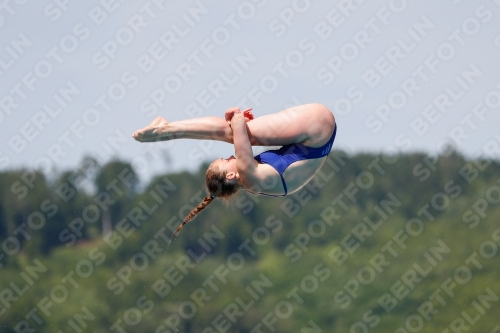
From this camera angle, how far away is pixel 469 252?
44.0m

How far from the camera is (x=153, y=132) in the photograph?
980 centimetres

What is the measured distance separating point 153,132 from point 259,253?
3849 cm

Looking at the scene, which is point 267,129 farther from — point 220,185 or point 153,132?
point 153,132

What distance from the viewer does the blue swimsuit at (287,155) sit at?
9.91 m

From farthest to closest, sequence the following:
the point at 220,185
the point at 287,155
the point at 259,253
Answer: the point at 259,253, the point at 287,155, the point at 220,185

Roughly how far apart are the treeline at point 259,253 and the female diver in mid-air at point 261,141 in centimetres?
2884

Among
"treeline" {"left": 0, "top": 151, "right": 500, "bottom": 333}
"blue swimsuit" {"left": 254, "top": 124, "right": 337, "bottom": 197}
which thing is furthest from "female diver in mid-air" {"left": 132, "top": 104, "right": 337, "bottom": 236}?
"treeline" {"left": 0, "top": 151, "right": 500, "bottom": 333}

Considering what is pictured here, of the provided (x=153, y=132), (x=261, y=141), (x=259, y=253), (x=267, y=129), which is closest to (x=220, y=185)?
(x=261, y=141)

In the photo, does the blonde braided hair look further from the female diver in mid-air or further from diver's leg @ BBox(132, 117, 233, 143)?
diver's leg @ BBox(132, 117, 233, 143)

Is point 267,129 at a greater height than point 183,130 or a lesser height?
lesser

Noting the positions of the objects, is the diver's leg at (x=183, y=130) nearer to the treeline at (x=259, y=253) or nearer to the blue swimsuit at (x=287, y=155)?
the blue swimsuit at (x=287, y=155)

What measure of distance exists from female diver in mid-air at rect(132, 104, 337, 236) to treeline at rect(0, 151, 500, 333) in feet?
94.6

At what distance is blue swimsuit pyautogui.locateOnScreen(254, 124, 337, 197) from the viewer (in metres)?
9.91

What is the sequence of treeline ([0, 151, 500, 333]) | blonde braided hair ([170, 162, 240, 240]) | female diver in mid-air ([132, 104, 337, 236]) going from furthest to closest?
1. treeline ([0, 151, 500, 333])
2. blonde braided hair ([170, 162, 240, 240])
3. female diver in mid-air ([132, 104, 337, 236])
